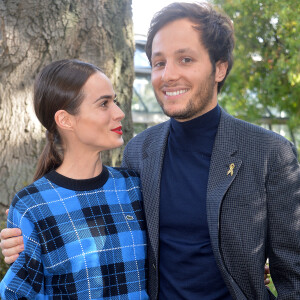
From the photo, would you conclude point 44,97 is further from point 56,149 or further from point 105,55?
point 105,55

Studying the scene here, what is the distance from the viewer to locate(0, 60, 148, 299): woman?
2457mm

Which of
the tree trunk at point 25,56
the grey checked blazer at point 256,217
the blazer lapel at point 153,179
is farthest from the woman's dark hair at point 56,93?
the tree trunk at point 25,56

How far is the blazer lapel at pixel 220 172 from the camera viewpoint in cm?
248

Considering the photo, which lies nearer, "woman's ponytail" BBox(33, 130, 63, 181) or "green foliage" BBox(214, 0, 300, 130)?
"woman's ponytail" BBox(33, 130, 63, 181)

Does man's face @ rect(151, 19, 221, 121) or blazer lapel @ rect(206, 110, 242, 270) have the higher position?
man's face @ rect(151, 19, 221, 121)

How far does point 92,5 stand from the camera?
13.0 feet

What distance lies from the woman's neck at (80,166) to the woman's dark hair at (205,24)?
86cm

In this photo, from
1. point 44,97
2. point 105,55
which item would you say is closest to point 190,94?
point 44,97

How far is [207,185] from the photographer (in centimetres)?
262

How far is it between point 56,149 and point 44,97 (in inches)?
12.1

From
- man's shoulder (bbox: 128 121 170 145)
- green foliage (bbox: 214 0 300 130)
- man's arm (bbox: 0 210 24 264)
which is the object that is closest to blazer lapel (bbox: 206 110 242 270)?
man's shoulder (bbox: 128 121 170 145)

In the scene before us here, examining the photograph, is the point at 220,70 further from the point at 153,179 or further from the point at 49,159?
the point at 49,159

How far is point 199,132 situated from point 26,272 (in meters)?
1.22

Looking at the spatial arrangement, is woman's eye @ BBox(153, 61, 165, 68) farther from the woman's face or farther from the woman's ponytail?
the woman's ponytail
